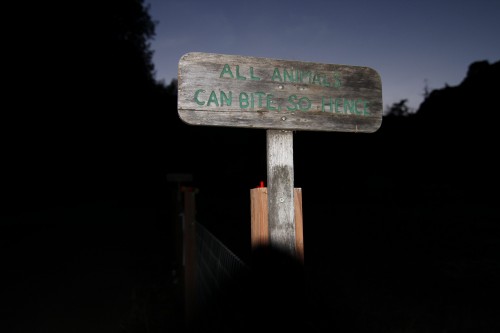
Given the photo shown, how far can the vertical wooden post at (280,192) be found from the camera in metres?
1.82

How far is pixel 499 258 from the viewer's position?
6539 mm

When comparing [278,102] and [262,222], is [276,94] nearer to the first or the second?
[278,102]

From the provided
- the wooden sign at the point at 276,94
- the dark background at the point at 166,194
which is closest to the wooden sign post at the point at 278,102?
the wooden sign at the point at 276,94

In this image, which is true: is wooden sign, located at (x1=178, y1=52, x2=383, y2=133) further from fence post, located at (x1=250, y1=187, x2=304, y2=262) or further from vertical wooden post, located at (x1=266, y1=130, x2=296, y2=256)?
fence post, located at (x1=250, y1=187, x2=304, y2=262)

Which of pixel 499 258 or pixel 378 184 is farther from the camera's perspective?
pixel 378 184

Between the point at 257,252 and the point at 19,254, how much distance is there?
776cm

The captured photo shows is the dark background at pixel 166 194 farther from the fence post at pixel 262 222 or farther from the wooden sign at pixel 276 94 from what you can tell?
the wooden sign at pixel 276 94

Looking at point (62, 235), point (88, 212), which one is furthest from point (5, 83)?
point (62, 235)

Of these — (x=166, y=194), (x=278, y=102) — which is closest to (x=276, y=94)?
(x=278, y=102)

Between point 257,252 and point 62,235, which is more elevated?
point 257,252

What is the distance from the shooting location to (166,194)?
23766mm

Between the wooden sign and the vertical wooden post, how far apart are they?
3.5 inches

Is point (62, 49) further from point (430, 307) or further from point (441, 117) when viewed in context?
point (441, 117)

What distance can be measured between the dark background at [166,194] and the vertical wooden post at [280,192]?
0.39m
